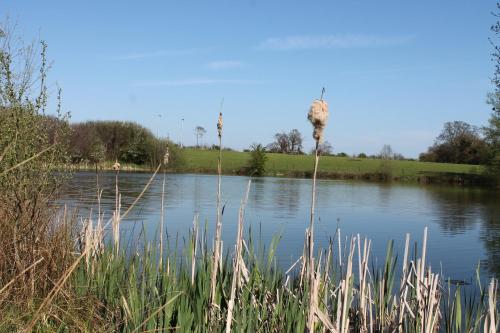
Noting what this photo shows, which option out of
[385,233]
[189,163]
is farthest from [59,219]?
[189,163]

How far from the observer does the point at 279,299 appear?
13.3ft

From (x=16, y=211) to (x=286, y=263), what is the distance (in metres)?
6.83

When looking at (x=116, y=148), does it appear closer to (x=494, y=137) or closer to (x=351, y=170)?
(x=494, y=137)

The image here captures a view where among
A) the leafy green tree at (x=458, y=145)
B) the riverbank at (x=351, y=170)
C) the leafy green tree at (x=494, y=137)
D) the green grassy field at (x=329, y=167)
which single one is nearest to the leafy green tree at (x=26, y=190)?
the leafy green tree at (x=494, y=137)

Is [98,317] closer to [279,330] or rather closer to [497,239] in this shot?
[279,330]

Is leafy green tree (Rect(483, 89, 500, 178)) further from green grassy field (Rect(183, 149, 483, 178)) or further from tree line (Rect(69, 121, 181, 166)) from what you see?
tree line (Rect(69, 121, 181, 166))

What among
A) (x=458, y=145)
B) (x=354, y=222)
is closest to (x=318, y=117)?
(x=354, y=222)

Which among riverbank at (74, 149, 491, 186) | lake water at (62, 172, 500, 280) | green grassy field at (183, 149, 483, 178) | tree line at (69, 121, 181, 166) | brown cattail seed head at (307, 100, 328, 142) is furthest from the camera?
green grassy field at (183, 149, 483, 178)

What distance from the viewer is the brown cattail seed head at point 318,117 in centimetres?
243

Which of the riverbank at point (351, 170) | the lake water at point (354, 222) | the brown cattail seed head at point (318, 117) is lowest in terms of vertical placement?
the lake water at point (354, 222)

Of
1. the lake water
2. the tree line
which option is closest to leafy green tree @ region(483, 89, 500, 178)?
the lake water

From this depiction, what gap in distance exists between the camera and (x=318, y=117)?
246cm

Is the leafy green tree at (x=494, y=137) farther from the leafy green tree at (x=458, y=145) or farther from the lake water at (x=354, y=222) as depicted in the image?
the leafy green tree at (x=458, y=145)

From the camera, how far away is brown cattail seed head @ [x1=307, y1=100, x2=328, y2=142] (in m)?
2.43
